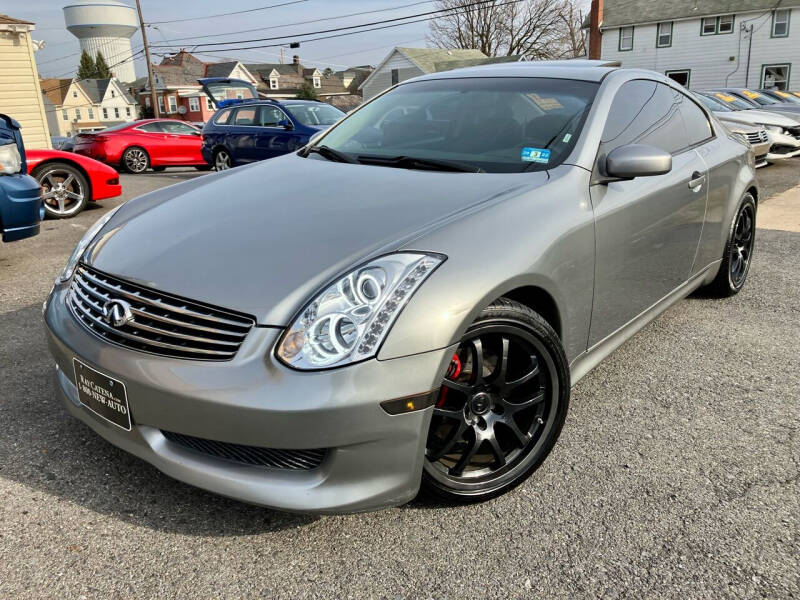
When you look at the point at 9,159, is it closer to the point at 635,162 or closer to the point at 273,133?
the point at 635,162

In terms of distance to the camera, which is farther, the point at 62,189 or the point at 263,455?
the point at 62,189

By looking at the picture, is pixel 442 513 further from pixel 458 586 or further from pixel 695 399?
pixel 695 399

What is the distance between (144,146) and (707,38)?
32.3m

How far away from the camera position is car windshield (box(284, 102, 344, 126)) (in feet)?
37.9

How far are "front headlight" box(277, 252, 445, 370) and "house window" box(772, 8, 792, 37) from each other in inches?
1551

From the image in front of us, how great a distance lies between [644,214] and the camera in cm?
305

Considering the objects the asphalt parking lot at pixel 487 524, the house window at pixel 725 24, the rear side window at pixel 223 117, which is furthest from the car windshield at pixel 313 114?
the house window at pixel 725 24

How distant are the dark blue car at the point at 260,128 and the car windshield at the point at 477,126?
7.68 meters

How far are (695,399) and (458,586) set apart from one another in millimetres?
1742

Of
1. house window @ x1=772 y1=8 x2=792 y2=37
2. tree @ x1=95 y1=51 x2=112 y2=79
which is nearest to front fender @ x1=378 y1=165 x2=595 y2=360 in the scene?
house window @ x1=772 y1=8 x2=792 y2=37

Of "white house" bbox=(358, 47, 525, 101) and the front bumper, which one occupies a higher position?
"white house" bbox=(358, 47, 525, 101)

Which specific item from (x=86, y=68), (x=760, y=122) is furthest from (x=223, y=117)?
(x=86, y=68)

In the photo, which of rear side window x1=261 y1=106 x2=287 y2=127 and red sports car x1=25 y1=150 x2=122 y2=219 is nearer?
red sports car x1=25 y1=150 x2=122 y2=219

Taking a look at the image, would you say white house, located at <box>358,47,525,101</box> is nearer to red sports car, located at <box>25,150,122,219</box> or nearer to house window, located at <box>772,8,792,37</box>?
house window, located at <box>772,8,792,37</box>
